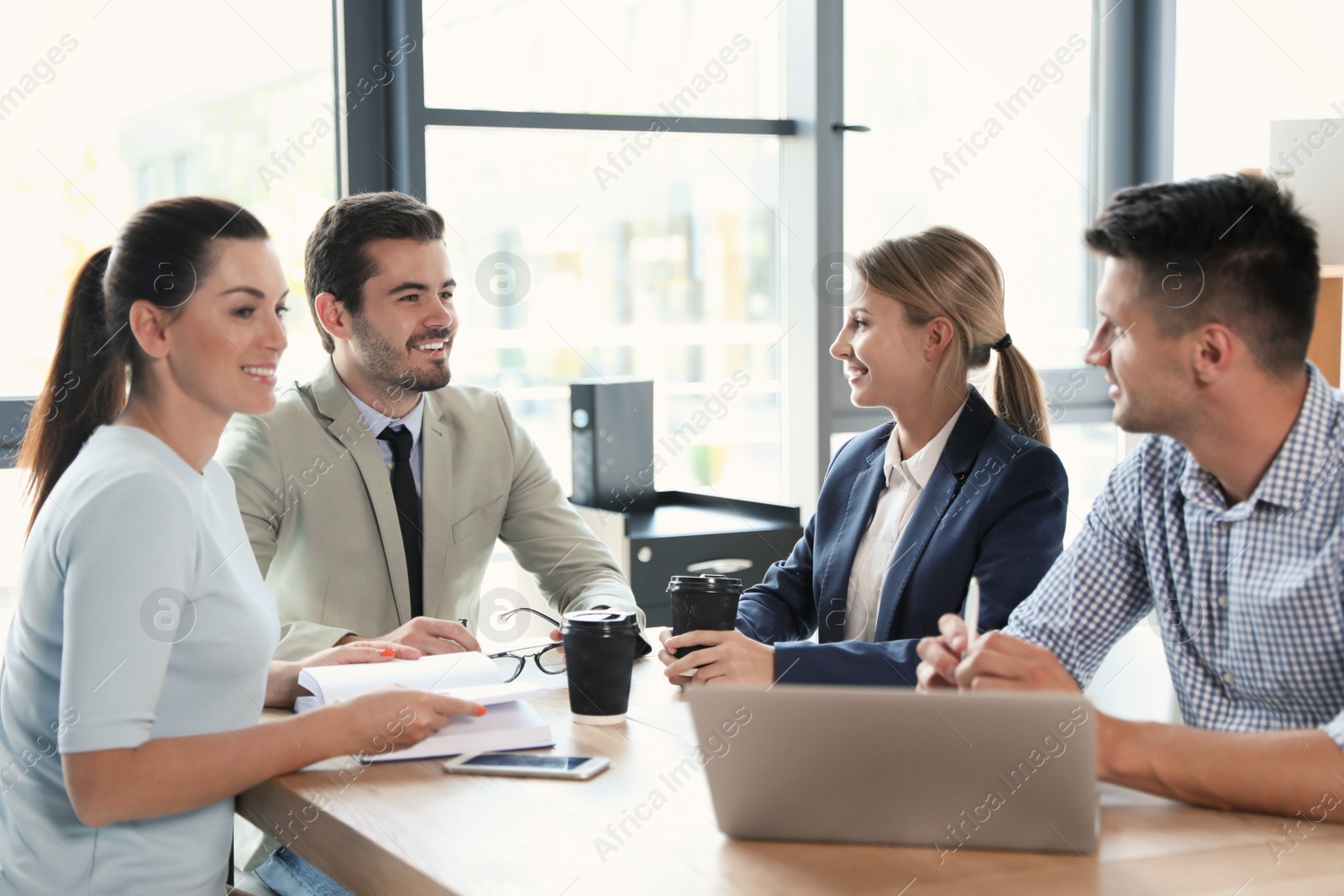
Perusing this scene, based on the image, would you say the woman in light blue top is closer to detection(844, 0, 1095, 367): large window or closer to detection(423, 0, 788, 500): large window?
detection(423, 0, 788, 500): large window

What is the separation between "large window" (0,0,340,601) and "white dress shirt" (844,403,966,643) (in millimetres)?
1940

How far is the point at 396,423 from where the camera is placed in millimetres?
2254

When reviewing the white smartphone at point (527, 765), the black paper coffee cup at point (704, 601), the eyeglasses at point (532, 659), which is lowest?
the eyeglasses at point (532, 659)

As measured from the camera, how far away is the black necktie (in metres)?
2.22

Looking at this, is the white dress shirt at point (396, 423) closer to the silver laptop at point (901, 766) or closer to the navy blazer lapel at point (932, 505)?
A: the navy blazer lapel at point (932, 505)

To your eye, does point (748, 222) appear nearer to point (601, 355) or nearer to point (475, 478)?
point (601, 355)

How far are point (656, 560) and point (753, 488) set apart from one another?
4.02ft

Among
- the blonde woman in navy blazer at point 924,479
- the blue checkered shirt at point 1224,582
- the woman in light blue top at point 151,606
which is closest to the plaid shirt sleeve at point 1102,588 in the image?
the blue checkered shirt at point 1224,582

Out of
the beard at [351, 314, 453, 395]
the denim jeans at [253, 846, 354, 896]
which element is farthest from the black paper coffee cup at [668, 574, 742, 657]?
the beard at [351, 314, 453, 395]

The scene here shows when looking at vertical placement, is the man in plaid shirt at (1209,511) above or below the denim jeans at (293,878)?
above

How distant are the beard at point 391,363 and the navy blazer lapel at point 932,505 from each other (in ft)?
2.95

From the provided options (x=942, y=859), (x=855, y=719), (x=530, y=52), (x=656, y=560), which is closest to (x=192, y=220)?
(x=855, y=719)

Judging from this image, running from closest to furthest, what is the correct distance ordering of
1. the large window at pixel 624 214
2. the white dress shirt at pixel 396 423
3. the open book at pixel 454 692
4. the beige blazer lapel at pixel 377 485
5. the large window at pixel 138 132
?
1. the open book at pixel 454 692
2. the beige blazer lapel at pixel 377 485
3. the white dress shirt at pixel 396 423
4. the large window at pixel 138 132
5. the large window at pixel 624 214

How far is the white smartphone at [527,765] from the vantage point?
1.30 metres
